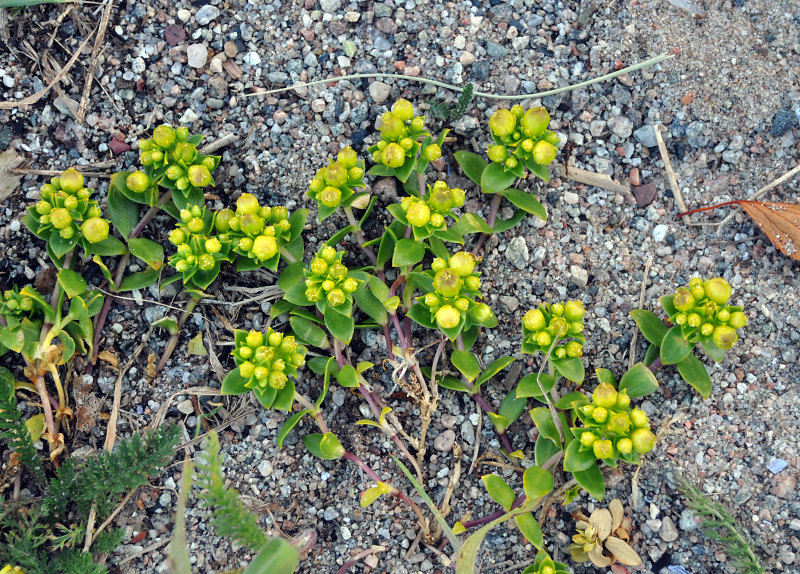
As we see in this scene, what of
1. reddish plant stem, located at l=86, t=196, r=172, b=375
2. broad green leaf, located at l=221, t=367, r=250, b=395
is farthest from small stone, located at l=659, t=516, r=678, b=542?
reddish plant stem, located at l=86, t=196, r=172, b=375

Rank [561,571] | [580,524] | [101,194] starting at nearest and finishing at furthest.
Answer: [561,571]
[580,524]
[101,194]

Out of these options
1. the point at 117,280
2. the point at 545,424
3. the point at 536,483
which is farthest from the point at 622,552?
the point at 117,280

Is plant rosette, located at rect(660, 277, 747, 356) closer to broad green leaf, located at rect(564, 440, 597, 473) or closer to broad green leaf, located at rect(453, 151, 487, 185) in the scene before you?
broad green leaf, located at rect(564, 440, 597, 473)

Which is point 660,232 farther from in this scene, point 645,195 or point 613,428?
point 613,428

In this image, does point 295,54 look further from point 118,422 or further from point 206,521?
point 206,521

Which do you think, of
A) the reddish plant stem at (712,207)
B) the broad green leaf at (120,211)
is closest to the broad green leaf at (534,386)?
the reddish plant stem at (712,207)

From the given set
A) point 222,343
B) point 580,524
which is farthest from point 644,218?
point 222,343
